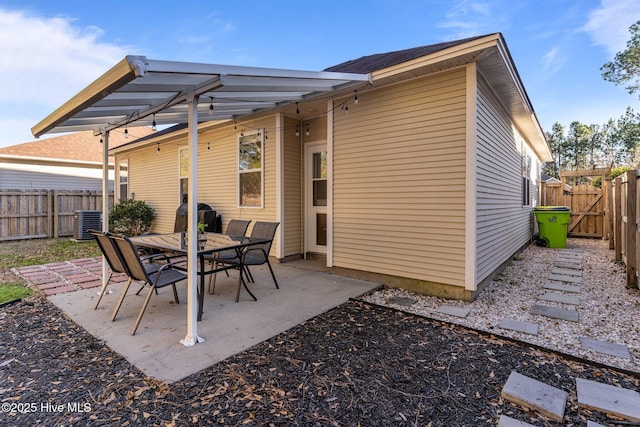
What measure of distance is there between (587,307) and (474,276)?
139 cm

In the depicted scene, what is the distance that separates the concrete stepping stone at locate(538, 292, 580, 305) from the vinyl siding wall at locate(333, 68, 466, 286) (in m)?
1.28

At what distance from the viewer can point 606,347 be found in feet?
8.96

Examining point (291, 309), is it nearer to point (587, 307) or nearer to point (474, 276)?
point (474, 276)

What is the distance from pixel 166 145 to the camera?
8695 mm

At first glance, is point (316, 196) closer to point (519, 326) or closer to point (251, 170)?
point (251, 170)

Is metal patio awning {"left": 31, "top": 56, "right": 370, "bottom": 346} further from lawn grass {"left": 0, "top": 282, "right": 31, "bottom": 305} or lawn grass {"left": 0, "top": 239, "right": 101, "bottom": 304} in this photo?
lawn grass {"left": 0, "top": 239, "right": 101, "bottom": 304}

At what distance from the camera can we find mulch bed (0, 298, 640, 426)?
6.08 ft

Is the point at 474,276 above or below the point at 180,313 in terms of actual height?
above

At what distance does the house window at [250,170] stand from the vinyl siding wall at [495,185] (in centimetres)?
391

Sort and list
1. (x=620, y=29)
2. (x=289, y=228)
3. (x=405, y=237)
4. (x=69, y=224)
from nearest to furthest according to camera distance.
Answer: (x=405, y=237) < (x=289, y=228) < (x=69, y=224) < (x=620, y=29)

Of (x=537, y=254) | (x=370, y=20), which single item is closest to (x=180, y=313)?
(x=537, y=254)

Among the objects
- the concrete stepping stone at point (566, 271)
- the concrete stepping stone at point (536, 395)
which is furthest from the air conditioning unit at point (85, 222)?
the concrete stepping stone at point (566, 271)

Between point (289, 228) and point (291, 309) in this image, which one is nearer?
point (291, 309)

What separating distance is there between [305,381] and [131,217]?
8.61 m
